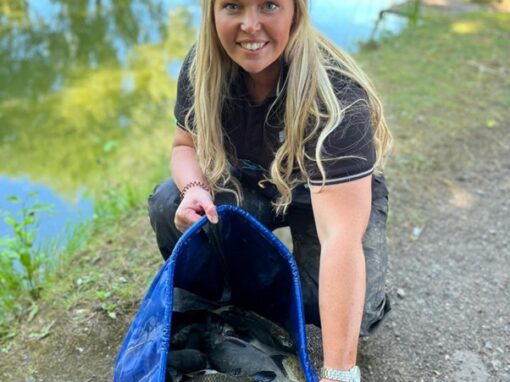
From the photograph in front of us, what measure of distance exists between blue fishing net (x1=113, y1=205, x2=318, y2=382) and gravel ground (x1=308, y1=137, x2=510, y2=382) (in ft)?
0.96

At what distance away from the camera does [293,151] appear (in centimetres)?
146

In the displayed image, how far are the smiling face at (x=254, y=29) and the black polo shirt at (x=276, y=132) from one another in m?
0.08

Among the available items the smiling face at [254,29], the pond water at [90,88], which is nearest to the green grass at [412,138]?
the pond water at [90,88]

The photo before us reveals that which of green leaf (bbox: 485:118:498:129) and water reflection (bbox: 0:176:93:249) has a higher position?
green leaf (bbox: 485:118:498:129)

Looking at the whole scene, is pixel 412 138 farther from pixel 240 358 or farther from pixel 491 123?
pixel 240 358

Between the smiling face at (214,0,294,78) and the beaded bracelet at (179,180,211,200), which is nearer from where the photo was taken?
the smiling face at (214,0,294,78)

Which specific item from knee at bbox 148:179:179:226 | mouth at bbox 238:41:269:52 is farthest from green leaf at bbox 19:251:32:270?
mouth at bbox 238:41:269:52

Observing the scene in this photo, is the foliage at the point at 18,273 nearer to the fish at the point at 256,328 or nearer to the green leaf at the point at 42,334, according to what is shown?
the green leaf at the point at 42,334

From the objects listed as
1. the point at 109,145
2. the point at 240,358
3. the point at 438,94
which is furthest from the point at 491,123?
the point at 240,358

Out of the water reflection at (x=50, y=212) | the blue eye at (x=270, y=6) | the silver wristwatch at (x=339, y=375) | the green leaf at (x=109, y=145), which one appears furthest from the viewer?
the green leaf at (x=109, y=145)

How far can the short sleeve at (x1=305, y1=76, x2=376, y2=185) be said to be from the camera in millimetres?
1330

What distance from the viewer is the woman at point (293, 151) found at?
4.25 ft

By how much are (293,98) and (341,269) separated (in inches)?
16.9

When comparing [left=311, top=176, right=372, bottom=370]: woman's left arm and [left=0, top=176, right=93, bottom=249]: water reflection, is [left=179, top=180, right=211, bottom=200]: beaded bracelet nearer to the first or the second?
[left=311, top=176, right=372, bottom=370]: woman's left arm
